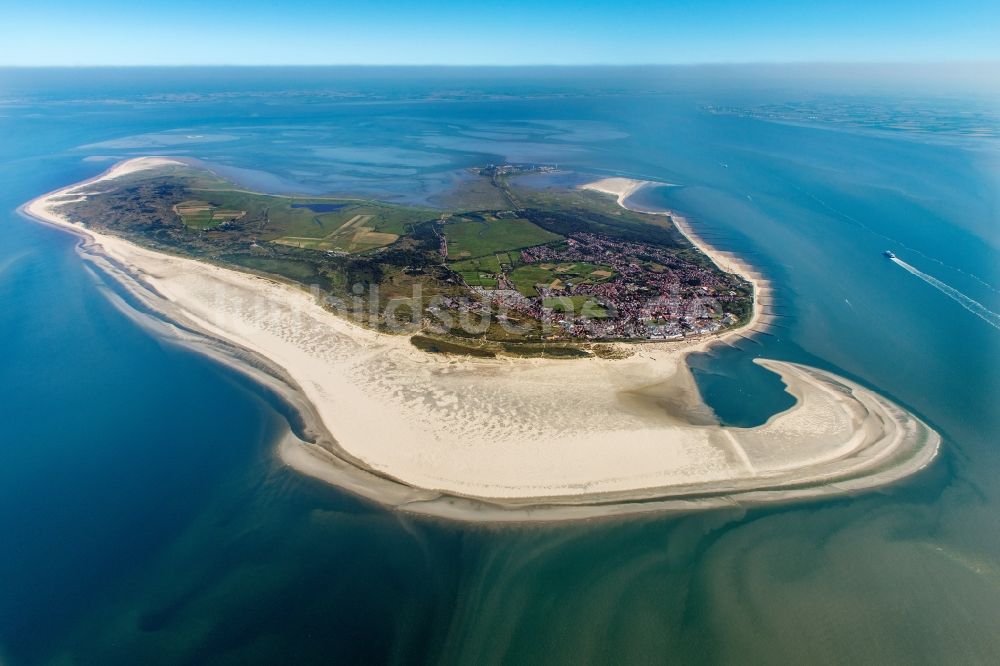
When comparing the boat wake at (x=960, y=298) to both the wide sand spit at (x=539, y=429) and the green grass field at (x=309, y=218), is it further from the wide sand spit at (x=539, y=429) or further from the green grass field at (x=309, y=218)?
the green grass field at (x=309, y=218)

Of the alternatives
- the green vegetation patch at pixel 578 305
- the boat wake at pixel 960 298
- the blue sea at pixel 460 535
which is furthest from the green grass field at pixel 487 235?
the boat wake at pixel 960 298

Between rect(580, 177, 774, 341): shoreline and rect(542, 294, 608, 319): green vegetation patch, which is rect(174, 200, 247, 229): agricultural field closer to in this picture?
rect(542, 294, 608, 319): green vegetation patch

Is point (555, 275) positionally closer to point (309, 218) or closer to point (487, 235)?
point (487, 235)

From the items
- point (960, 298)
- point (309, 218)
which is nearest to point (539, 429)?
point (960, 298)

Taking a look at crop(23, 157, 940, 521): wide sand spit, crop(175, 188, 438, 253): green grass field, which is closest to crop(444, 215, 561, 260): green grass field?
crop(175, 188, 438, 253): green grass field

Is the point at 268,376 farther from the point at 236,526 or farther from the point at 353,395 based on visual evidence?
the point at 236,526

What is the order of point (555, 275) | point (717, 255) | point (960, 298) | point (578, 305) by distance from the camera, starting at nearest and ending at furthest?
point (578, 305), point (960, 298), point (555, 275), point (717, 255)

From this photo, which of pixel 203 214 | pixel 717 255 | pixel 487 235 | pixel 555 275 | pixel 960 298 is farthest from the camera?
pixel 203 214
